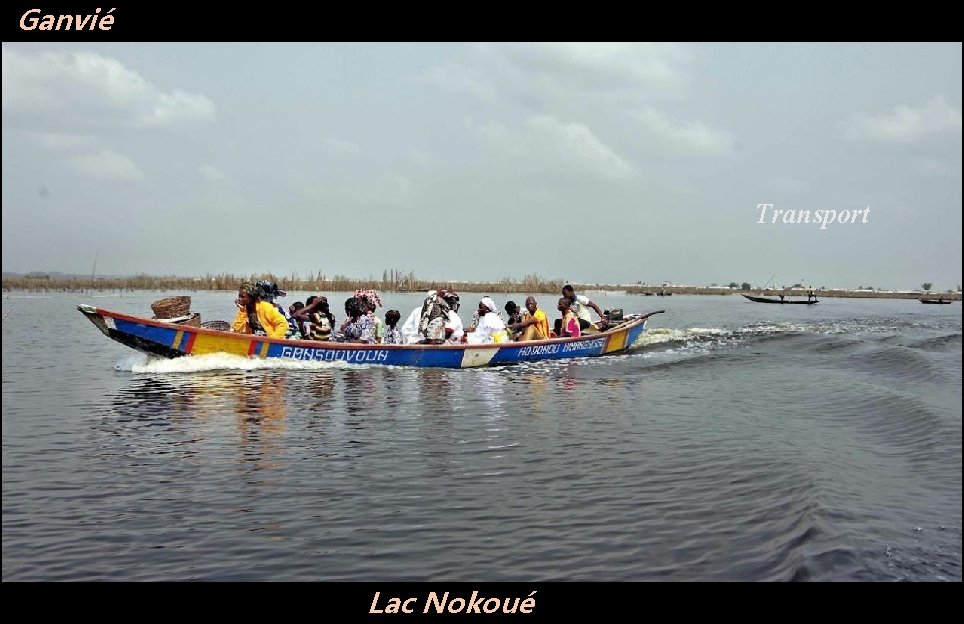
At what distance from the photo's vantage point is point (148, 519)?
629 centimetres

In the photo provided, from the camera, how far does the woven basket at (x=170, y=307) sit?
1562 cm

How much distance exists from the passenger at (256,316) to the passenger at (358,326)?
1516 mm

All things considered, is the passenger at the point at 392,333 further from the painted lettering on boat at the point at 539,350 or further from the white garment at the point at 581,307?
the white garment at the point at 581,307

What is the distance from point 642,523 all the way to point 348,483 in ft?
9.54

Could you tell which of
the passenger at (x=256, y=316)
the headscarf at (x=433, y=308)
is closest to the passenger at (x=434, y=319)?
the headscarf at (x=433, y=308)

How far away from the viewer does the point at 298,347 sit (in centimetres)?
1561

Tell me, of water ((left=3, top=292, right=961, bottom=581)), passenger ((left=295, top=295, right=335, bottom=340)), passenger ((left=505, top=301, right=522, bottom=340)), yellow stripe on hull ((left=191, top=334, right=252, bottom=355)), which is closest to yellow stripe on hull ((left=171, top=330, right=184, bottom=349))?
yellow stripe on hull ((left=191, top=334, right=252, bottom=355))

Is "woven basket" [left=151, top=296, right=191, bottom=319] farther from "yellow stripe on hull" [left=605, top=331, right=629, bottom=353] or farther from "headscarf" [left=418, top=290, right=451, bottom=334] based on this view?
"yellow stripe on hull" [left=605, top=331, right=629, bottom=353]

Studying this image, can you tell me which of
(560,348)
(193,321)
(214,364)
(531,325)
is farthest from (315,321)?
(560,348)

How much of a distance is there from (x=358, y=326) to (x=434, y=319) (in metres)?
1.77

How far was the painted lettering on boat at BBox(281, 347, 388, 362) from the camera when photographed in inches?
617
